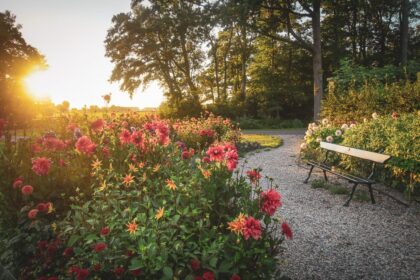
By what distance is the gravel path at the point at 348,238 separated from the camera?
11.3 ft

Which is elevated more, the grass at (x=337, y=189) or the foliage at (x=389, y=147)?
the foliage at (x=389, y=147)

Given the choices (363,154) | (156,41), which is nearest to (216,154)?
(363,154)

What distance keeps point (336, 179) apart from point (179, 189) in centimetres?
574

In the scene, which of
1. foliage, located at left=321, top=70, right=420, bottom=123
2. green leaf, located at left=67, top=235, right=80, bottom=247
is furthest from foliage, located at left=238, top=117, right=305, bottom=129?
green leaf, located at left=67, top=235, right=80, bottom=247

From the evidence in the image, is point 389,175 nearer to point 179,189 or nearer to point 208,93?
point 179,189

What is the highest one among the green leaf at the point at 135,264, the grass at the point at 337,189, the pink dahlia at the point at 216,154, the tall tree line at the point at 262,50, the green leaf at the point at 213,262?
the tall tree line at the point at 262,50

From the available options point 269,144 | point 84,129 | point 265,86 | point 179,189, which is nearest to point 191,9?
point 265,86

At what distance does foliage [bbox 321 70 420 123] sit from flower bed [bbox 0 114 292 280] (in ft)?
28.3

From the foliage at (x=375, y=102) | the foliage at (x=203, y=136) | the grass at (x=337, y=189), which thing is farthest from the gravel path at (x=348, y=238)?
the foliage at (x=375, y=102)

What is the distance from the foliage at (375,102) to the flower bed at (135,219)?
8.62 metres

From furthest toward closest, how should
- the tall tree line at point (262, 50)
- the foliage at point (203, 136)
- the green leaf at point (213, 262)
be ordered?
the tall tree line at point (262, 50) → the foliage at point (203, 136) → the green leaf at point (213, 262)

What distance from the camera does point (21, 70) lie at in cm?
3033

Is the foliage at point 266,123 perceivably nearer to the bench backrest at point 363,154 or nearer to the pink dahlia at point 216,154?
the bench backrest at point 363,154

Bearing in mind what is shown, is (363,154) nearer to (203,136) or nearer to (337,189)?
(337,189)
